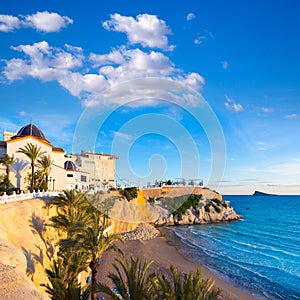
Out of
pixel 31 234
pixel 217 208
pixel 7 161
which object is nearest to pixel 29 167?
pixel 7 161

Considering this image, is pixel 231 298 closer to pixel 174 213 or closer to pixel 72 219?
pixel 72 219

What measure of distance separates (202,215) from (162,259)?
115 feet

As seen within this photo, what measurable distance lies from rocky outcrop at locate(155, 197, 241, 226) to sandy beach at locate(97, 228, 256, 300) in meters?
15.9

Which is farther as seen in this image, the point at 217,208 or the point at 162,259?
the point at 217,208

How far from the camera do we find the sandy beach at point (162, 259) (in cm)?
2157

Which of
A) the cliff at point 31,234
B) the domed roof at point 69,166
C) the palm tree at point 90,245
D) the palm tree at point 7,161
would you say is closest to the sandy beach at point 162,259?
the cliff at point 31,234

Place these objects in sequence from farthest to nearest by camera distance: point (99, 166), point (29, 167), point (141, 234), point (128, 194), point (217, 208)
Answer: point (99, 166) → point (217, 208) → point (128, 194) → point (141, 234) → point (29, 167)

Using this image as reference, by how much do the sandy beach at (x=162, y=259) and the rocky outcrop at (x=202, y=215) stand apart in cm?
1594

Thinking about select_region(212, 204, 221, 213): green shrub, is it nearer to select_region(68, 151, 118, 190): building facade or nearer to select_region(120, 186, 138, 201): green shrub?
select_region(120, 186, 138, 201): green shrub

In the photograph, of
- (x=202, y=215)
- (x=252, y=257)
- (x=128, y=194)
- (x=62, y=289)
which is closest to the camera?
(x=62, y=289)

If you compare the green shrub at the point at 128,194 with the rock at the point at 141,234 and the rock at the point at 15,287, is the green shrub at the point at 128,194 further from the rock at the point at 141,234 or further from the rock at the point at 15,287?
the rock at the point at 15,287

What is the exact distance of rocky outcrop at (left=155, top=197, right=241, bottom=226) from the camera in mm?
58188

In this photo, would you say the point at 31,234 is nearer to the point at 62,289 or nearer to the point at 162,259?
the point at 62,289

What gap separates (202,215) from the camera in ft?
206
